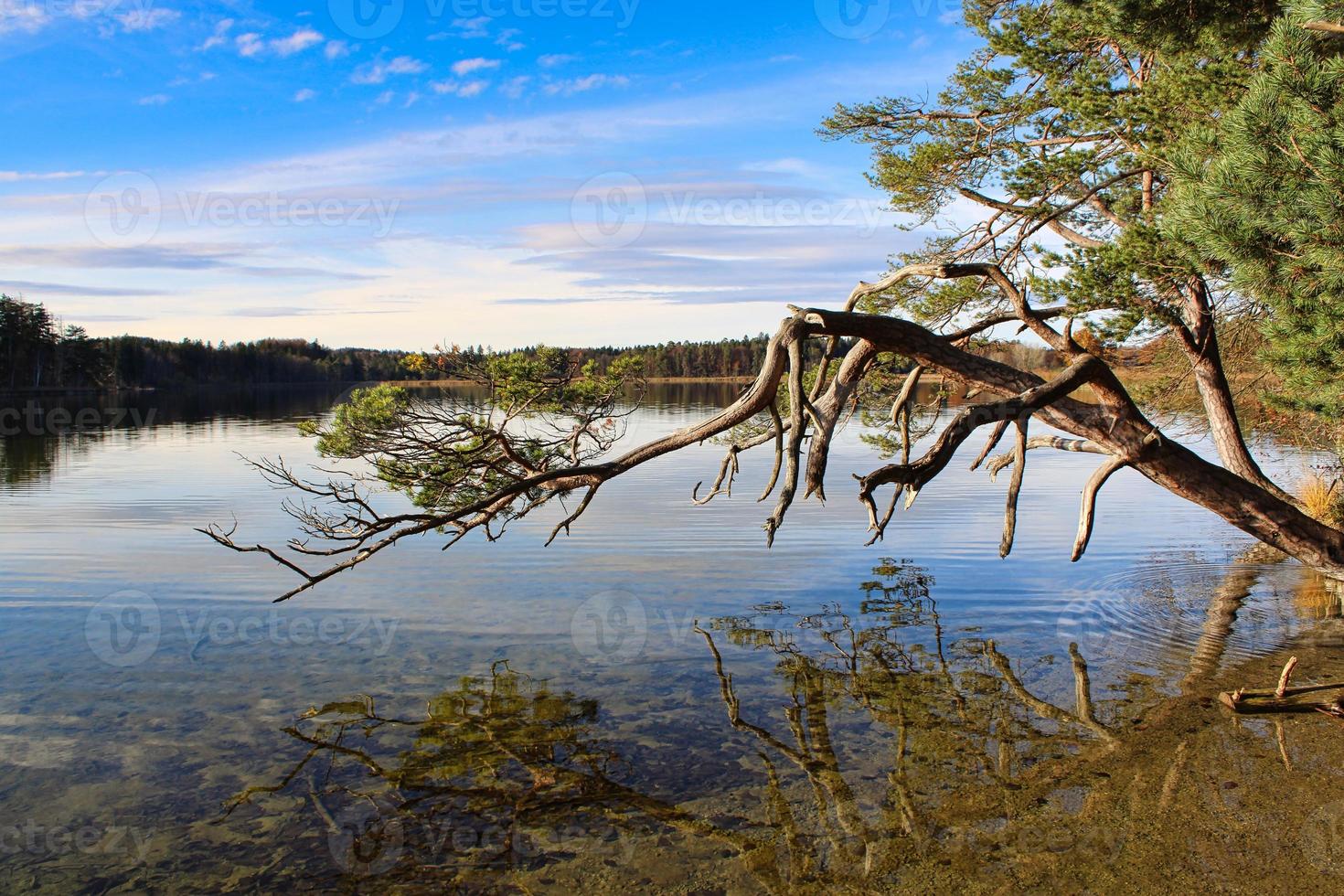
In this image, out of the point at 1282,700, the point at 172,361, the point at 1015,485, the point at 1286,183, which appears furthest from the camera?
the point at 172,361

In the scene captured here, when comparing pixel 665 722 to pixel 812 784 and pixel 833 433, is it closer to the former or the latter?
pixel 812 784

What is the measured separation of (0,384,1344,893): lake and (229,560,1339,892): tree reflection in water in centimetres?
3

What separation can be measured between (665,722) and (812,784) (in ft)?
5.49

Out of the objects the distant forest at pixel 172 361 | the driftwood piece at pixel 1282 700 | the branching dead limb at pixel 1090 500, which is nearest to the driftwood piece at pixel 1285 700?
the driftwood piece at pixel 1282 700

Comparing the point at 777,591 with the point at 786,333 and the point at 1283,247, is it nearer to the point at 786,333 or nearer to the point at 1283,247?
the point at 786,333

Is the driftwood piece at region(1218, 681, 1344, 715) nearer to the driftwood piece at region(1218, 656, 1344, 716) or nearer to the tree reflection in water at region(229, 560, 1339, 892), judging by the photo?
the driftwood piece at region(1218, 656, 1344, 716)

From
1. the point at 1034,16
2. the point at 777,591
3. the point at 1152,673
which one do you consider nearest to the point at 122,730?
the point at 777,591

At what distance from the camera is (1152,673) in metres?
8.78

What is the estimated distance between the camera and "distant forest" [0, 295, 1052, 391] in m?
76.2

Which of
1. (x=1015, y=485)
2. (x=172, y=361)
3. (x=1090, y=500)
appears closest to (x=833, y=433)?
(x=1015, y=485)

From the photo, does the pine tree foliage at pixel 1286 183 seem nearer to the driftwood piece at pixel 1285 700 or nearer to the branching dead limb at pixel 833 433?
the branching dead limb at pixel 833 433

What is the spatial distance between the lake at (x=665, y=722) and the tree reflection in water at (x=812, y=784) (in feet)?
0.08

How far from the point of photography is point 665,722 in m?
7.79

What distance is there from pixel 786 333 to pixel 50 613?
33.4 ft
